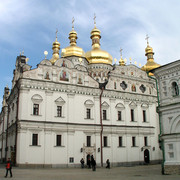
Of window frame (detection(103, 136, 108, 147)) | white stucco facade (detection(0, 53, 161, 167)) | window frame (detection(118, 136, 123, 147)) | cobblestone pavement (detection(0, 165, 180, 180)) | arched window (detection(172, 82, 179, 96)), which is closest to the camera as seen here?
cobblestone pavement (detection(0, 165, 180, 180))

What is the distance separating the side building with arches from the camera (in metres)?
18.4

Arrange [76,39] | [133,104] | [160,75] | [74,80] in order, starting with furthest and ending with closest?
[76,39]
[133,104]
[74,80]
[160,75]

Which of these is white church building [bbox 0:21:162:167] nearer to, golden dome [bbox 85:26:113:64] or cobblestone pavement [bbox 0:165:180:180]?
cobblestone pavement [bbox 0:165:180:180]

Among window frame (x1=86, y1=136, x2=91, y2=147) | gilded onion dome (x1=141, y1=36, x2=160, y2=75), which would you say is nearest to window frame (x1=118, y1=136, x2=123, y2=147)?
window frame (x1=86, y1=136, x2=91, y2=147)

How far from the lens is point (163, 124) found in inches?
771

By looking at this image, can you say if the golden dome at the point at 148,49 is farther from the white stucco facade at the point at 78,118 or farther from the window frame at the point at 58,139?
the window frame at the point at 58,139

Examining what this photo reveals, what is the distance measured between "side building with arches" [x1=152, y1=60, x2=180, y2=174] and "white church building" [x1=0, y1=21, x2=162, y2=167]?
12760 millimetres

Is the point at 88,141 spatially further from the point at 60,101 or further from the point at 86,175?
the point at 86,175

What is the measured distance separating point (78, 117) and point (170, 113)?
13.7 m

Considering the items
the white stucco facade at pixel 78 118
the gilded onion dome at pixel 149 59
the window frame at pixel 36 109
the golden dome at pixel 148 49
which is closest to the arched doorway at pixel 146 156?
the white stucco facade at pixel 78 118

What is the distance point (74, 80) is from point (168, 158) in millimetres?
15931

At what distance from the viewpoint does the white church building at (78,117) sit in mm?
27688

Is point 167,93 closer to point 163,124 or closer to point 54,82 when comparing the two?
point 163,124

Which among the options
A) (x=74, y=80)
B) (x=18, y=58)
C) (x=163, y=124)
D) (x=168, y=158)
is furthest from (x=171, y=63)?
(x=18, y=58)
